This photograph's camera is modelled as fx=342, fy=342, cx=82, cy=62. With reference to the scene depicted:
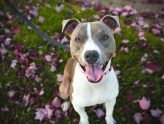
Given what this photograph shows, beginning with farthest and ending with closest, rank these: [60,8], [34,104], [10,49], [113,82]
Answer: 1. [60,8]
2. [10,49]
3. [34,104]
4. [113,82]

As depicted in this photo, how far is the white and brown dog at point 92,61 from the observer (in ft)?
11.0

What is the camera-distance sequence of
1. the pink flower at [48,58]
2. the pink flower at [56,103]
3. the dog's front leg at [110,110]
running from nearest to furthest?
1. the dog's front leg at [110,110]
2. the pink flower at [56,103]
3. the pink flower at [48,58]

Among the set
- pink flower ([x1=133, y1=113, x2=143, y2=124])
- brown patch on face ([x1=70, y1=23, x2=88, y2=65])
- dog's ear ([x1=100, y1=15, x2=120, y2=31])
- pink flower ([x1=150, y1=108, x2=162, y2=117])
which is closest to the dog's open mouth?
brown patch on face ([x1=70, y1=23, x2=88, y2=65])

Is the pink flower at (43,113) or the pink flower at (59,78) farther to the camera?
the pink flower at (59,78)

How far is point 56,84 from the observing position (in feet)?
17.0

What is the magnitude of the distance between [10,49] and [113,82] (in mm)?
2724

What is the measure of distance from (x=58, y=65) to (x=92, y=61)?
2.25m

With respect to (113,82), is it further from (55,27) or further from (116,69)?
(55,27)

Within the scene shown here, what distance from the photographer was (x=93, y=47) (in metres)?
3.29

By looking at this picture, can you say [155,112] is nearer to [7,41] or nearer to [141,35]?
[141,35]

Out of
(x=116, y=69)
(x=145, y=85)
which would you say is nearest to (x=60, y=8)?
(x=116, y=69)

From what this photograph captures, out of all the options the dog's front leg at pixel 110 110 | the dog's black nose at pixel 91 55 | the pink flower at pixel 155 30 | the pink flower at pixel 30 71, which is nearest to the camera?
the dog's black nose at pixel 91 55

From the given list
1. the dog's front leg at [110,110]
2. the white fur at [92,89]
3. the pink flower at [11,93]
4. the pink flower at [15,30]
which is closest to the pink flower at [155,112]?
the dog's front leg at [110,110]

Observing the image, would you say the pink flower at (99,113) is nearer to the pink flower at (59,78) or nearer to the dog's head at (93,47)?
the pink flower at (59,78)
